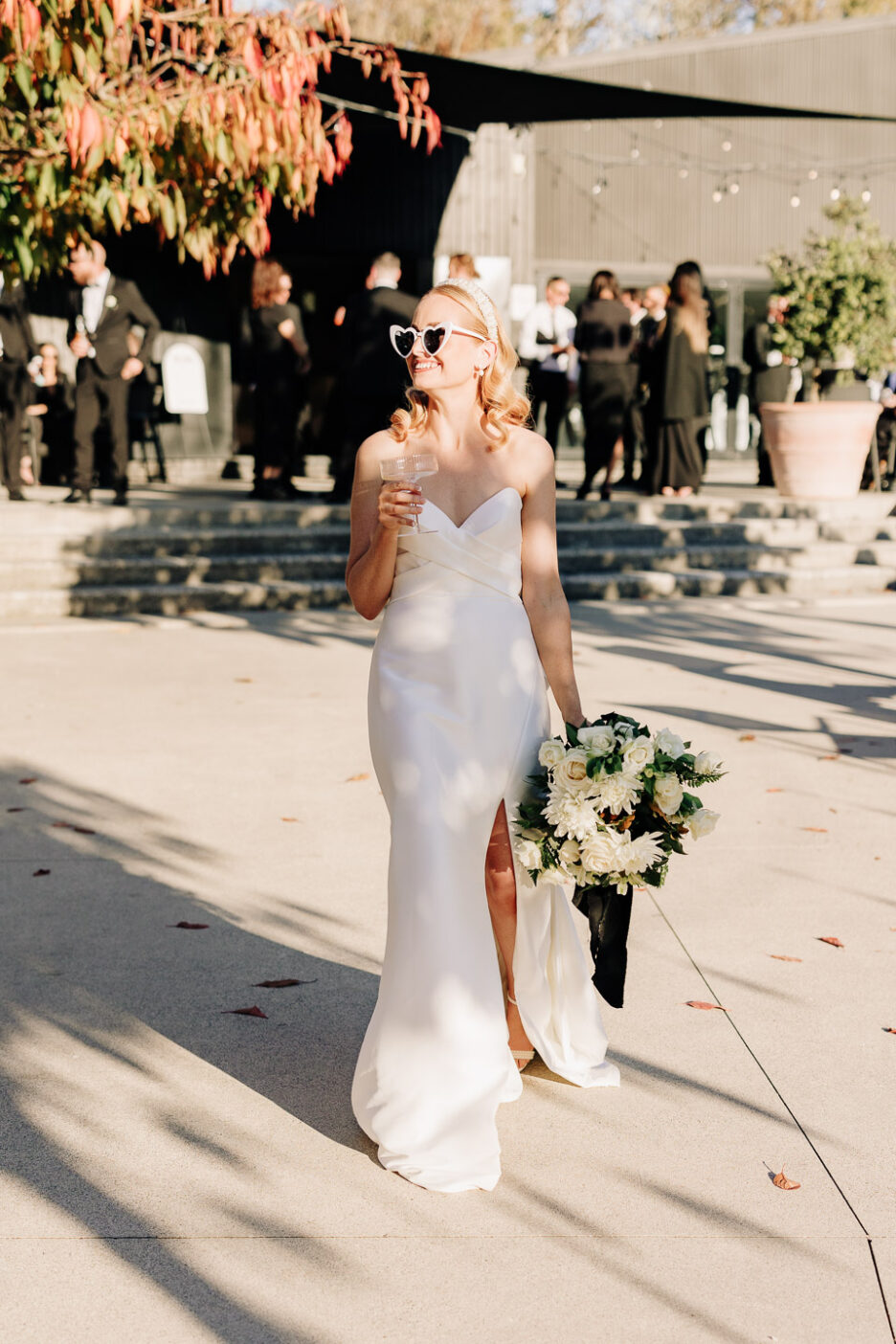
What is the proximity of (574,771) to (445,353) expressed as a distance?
989mm

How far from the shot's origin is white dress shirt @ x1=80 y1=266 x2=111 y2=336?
500 inches

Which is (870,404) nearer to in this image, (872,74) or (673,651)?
(673,651)

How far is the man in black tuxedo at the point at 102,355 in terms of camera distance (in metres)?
12.3

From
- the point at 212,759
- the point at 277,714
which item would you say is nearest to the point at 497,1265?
the point at 212,759

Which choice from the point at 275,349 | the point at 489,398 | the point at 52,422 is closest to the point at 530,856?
the point at 489,398

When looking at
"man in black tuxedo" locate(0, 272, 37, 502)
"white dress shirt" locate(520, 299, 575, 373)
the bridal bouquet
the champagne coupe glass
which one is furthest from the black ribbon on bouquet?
"white dress shirt" locate(520, 299, 575, 373)

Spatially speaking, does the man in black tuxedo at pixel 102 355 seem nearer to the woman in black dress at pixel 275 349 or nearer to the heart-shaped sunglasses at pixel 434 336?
the woman in black dress at pixel 275 349

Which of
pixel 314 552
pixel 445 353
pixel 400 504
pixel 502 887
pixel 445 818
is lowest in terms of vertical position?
pixel 314 552

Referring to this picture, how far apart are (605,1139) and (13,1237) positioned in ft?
4.27

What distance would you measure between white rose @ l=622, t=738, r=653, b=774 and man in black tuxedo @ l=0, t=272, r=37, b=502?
10588mm

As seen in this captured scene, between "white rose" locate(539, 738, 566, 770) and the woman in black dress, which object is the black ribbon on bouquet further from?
the woman in black dress

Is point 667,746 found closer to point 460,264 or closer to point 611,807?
point 611,807

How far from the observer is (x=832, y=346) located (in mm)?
14141

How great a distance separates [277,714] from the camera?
7852mm
